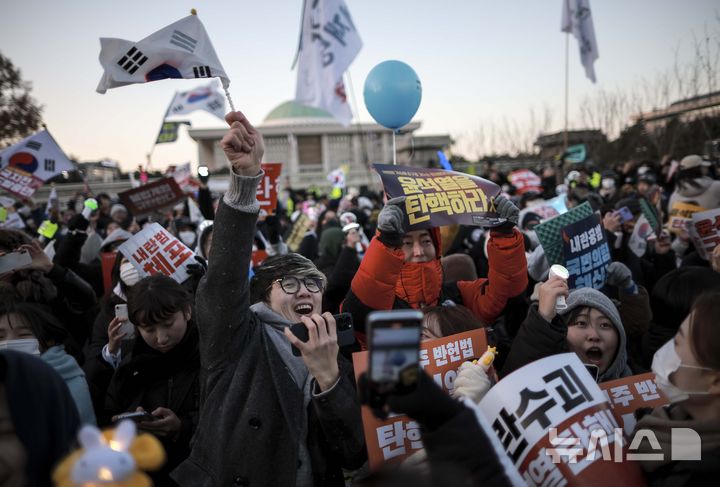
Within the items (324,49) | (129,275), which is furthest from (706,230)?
(324,49)

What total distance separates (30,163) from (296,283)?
5.50m

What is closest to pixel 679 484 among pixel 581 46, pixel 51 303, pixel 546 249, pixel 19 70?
pixel 546 249

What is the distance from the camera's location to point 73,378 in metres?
1.98

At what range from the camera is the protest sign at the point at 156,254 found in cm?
319

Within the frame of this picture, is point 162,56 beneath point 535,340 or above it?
above

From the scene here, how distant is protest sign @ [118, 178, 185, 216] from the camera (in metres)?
5.57

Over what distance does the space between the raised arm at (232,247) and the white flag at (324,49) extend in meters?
5.09

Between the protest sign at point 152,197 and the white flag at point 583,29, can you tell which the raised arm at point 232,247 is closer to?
the protest sign at point 152,197

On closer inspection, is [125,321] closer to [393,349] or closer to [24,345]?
[24,345]

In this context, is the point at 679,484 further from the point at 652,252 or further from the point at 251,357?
the point at 652,252

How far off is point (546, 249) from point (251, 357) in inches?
73.5

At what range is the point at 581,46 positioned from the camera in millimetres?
10523

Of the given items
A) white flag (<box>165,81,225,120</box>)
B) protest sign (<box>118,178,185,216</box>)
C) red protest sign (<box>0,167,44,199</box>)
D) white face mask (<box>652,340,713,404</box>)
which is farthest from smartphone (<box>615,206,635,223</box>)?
white flag (<box>165,81,225,120</box>)

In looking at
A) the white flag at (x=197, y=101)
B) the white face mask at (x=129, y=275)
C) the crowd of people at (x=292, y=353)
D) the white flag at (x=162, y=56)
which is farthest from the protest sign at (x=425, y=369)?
the white flag at (x=197, y=101)
